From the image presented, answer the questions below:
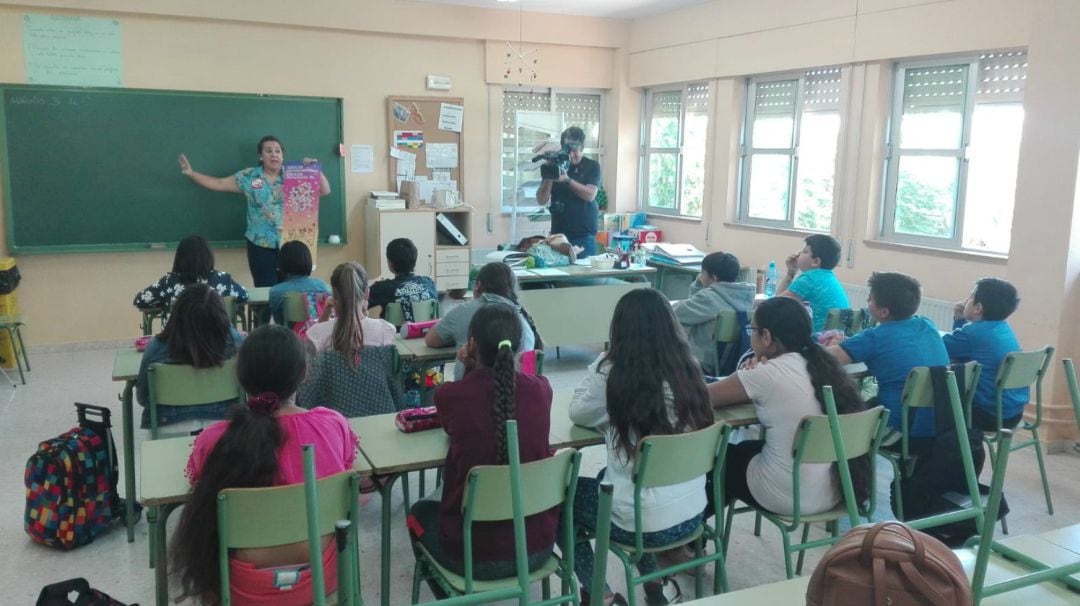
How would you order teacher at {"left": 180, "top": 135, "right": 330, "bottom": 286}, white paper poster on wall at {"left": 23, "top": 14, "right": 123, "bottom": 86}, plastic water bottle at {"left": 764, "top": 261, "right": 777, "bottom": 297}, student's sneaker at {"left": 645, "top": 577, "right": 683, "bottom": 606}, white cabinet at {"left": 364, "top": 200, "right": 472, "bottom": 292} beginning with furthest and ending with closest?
white cabinet at {"left": 364, "top": 200, "right": 472, "bottom": 292}
teacher at {"left": 180, "top": 135, "right": 330, "bottom": 286}
white paper poster on wall at {"left": 23, "top": 14, "right": 123, "bottom": 86}
plastic water bottle at {"left": 764, "top": 261, "right": 777, "bottom": 297}
student's sneaker at {"left": 645, "top": 577, "right": 683, "bottom": 606}

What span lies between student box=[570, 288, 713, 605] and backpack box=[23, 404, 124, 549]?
6.62ft

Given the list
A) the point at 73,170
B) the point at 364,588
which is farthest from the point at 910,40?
the point at 73,170

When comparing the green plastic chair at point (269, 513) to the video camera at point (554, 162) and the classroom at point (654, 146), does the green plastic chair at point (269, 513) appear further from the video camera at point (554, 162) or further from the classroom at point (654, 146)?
the video camera at point (554, 162)

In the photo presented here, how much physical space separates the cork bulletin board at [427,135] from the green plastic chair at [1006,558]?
20.8 ft

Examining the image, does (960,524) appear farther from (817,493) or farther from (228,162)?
(228,162)

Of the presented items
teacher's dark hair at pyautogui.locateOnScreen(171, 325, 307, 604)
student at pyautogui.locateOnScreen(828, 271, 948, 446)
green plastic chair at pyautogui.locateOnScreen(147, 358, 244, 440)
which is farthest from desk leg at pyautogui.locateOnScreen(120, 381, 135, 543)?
student at pyautogui.locateOnScreen(828, 271, 948, 446)

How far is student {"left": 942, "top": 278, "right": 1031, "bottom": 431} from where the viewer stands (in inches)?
139

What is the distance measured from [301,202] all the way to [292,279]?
2571mm

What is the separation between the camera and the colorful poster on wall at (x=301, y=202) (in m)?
6.53

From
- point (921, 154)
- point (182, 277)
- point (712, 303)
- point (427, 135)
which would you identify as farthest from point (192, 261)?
point (921, 154)

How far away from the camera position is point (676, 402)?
2434 mm

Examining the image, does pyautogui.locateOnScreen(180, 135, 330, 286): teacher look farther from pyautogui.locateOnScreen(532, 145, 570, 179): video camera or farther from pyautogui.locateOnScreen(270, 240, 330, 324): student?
pyautogui.locateOnScreen(270, 240, 330, 324): student

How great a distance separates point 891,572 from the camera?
94 cm

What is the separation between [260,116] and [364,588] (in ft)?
15.7
